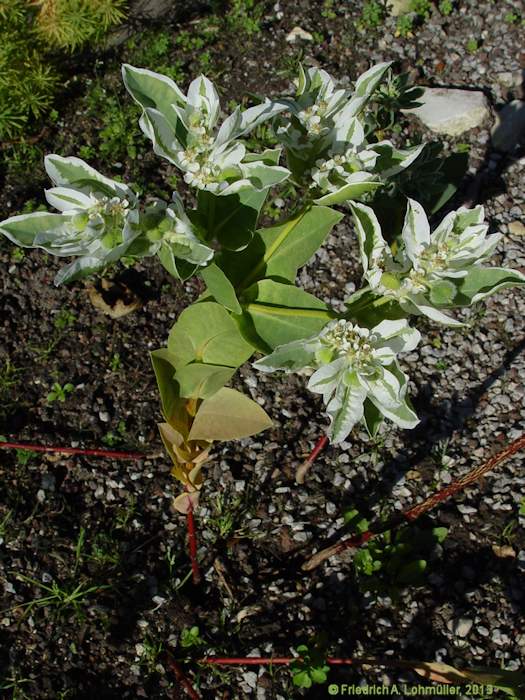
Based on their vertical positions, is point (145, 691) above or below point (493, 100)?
below

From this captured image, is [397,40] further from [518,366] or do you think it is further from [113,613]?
[113,613]

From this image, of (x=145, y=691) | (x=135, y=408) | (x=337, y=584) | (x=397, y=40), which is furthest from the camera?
(x=397, y=40)

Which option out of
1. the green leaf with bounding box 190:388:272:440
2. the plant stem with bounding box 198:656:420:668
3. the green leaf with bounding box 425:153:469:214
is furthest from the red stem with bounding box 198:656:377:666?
the green leaf with bounding box 425:153:469:214

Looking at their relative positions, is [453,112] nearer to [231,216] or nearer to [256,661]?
[231,216]

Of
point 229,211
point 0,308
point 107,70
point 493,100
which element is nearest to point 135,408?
point 0,308

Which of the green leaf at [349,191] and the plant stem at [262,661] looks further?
the plant stem at [262,661]

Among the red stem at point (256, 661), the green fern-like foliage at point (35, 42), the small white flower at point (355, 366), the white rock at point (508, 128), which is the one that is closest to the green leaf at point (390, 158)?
the small white flower at point (355, 366)

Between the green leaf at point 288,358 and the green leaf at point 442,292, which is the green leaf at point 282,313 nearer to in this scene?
the green leaf at point 288,358
